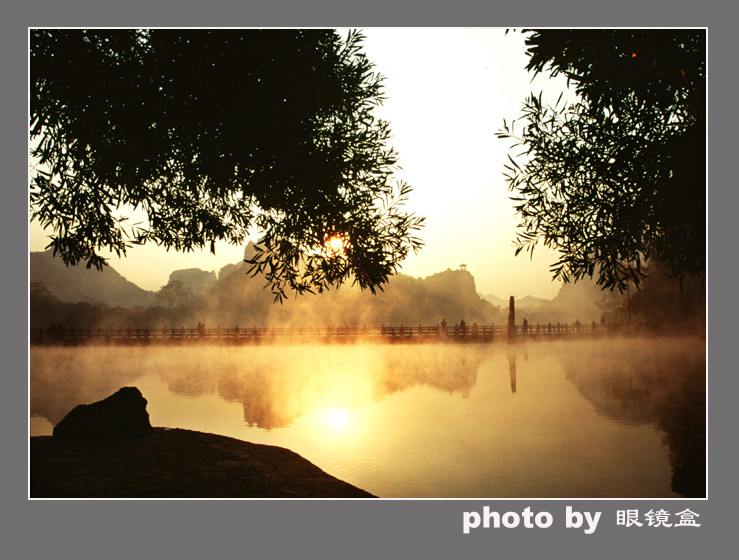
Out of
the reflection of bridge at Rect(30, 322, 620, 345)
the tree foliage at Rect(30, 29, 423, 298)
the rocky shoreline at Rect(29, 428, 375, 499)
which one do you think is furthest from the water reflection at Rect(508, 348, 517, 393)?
the rocky shoreline at Rect(29, 428, 375, 499)

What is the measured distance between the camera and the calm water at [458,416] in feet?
20.4

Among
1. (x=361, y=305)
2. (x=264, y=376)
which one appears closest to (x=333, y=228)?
(x=361, y=305)

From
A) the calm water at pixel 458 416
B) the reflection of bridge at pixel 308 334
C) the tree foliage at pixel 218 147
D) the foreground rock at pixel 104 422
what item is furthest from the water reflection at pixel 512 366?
the foreground rock at pixel 104 422

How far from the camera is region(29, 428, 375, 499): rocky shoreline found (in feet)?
19.0

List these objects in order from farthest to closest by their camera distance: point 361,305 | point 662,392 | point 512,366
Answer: point 512,366, point 361,305, point 662,392

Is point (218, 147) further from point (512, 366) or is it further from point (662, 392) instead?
point (512, 366)

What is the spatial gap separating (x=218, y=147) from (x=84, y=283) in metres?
2.95

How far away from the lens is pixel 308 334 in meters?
11.2

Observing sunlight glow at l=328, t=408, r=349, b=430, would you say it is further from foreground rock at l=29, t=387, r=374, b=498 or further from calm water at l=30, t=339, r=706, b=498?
foreground rock at l=29, t=387, r=374, b=498

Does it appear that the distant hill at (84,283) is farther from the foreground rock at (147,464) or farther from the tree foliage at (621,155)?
the tree foliage at (621,155)

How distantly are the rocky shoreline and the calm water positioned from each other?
418mm

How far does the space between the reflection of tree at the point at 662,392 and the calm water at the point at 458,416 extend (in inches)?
0.9

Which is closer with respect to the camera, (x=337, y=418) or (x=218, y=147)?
(x=218, y=147)

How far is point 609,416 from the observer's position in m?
7.73
